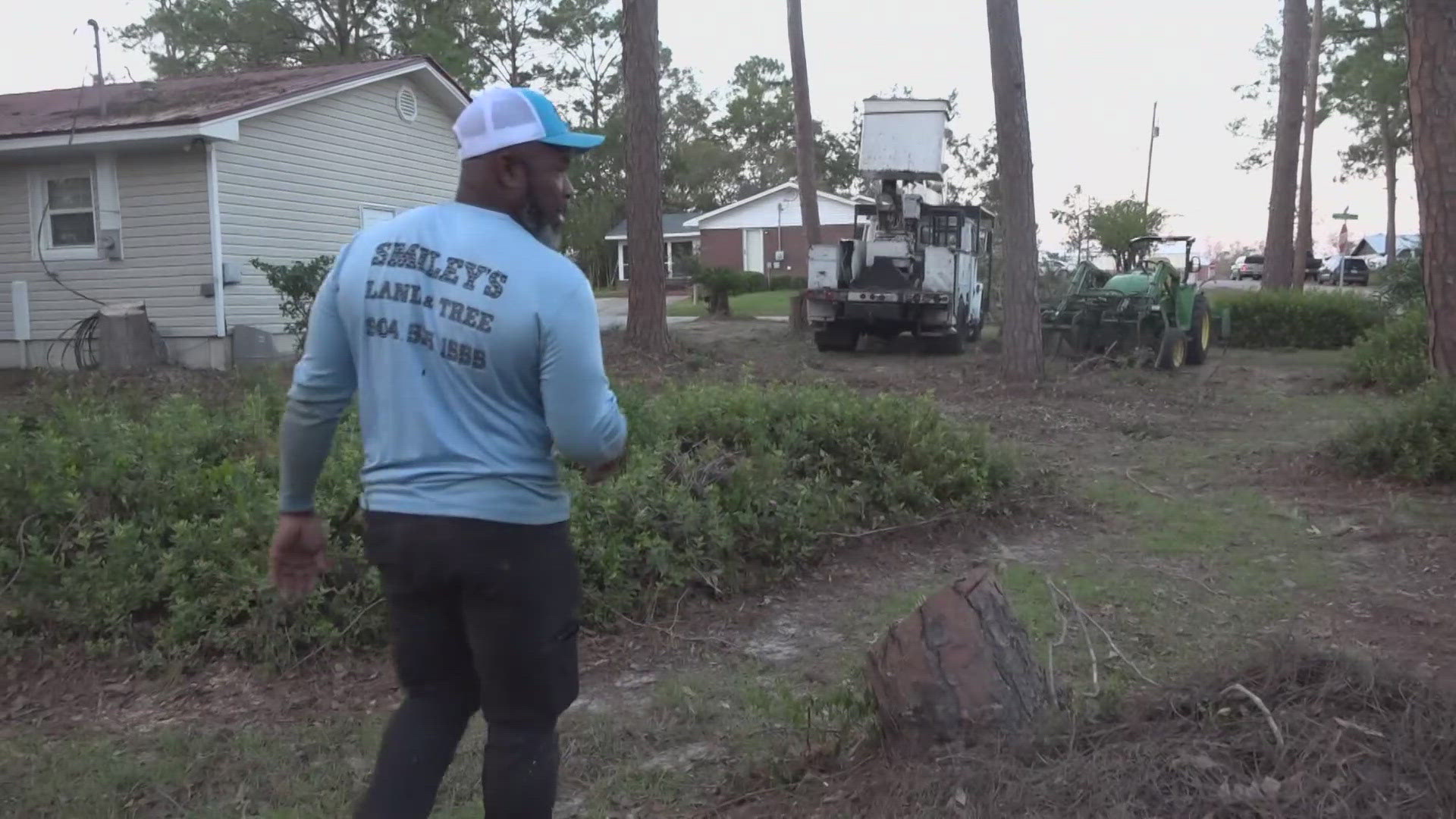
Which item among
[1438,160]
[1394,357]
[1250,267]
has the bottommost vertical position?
[1394,357]

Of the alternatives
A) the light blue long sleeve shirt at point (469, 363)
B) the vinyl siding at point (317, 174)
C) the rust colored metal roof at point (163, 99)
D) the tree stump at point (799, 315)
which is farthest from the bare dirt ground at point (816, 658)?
the tree stump at point (799, 315)

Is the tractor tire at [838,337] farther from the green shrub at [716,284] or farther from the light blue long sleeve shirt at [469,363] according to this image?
the light blue long sleeve shirt at [469,363]

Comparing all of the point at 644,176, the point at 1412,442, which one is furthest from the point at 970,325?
the point at 1412,442

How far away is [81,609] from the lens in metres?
5.04

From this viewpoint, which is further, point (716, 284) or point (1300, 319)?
point (716, 284)

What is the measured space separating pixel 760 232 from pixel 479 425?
50261mm

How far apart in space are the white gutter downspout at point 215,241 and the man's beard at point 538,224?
547 inches

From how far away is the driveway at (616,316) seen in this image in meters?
24.0

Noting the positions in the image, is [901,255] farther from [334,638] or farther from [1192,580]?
[334,638]

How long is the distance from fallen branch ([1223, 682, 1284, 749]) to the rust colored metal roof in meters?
14.0

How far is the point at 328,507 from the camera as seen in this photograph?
5.30m

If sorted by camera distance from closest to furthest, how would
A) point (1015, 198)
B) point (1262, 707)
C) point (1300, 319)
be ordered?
point (1262, 707), point (1015, 198), point (1300, 319)

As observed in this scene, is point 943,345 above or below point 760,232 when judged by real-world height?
below

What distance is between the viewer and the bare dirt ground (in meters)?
3.83
